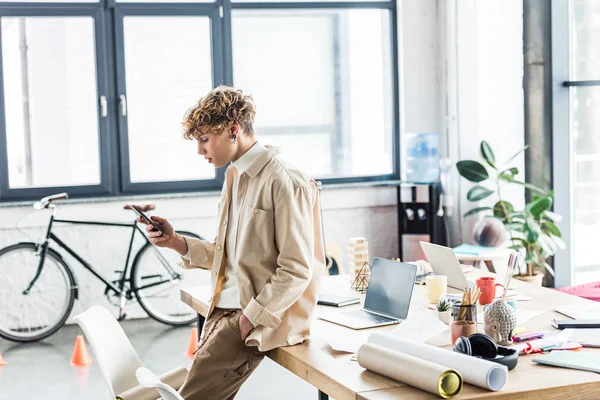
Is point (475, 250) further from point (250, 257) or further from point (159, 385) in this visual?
point (159, 385)

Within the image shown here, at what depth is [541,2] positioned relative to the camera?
20.5ft

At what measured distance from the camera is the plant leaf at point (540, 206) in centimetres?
582

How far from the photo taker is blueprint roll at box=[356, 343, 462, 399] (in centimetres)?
200

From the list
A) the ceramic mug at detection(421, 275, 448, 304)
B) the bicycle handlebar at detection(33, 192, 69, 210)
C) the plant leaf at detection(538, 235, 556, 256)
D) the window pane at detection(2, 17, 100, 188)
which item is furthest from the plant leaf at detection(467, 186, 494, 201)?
the ceramic mug at detection(421, 275, 448, 304)

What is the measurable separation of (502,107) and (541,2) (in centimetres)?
79

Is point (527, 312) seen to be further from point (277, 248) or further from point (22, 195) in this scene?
point (22, 195)

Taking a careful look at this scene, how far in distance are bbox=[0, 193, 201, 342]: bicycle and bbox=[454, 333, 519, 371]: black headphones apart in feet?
12.9

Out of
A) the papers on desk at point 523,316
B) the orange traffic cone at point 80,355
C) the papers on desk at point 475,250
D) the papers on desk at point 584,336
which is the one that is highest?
the papers on desk at point 523,316

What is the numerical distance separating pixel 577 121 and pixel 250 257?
14.1ft

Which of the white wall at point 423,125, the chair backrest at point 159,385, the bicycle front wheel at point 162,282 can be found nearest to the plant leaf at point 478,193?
the white wall at point 423,125

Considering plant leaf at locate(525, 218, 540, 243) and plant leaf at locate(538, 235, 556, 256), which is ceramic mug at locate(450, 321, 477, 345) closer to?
plant leaf at locate(525, 218, 540, 243)

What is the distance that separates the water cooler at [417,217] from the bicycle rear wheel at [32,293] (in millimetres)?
2355

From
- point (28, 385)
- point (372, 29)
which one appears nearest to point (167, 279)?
point (28, 385)

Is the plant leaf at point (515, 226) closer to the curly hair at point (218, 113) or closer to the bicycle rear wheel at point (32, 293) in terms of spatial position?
the bicycle rear wheel at point (32, 293)
